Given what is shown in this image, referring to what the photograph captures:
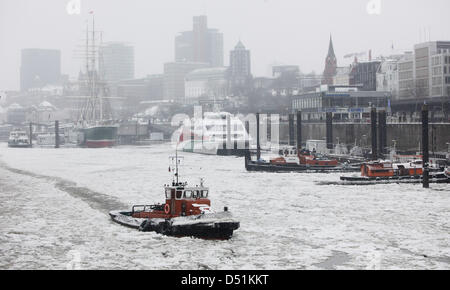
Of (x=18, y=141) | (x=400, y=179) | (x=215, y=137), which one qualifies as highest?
(x=215, y=137)

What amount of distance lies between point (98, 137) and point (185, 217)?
11236 cm

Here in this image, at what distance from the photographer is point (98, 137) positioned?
5428 inches

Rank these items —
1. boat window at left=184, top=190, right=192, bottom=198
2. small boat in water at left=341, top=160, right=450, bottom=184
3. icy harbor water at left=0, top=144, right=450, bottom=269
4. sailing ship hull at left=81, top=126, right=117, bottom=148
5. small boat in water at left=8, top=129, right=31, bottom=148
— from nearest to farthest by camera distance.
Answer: icy harbor water at left=0, top=144, right=450, bottom=269
boat window at left=184, top=190, right=192, bottom=198
small boat in water at left=341, top=160, right=450, bottom=184
small boat in water at left=8, top=129, right=31, bottom=148
sailing ship hull at left=81, top=126, right=117, bottom=148

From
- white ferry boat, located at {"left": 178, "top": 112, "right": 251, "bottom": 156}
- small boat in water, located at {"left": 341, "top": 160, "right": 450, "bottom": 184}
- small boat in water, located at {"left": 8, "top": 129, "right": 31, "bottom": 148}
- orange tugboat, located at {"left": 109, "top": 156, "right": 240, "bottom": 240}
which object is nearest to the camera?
orange tugboat, located at {"left": 109, "top": 156, "right": 240, "bottom": 240}

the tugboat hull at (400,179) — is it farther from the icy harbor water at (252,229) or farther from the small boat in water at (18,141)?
the small boat in water at (18,141)

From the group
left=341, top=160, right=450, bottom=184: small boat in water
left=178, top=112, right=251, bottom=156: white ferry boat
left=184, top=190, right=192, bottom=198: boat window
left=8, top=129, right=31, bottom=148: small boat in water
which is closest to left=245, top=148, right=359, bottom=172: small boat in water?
left=341, top=160, right=450, bottom=184: small boat in water

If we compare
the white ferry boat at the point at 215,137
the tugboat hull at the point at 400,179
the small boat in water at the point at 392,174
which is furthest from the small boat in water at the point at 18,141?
the tugboat hull at the point at 400,179

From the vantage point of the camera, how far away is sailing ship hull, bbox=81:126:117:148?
452 feet

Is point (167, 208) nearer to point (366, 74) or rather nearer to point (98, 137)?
point (98, 137)

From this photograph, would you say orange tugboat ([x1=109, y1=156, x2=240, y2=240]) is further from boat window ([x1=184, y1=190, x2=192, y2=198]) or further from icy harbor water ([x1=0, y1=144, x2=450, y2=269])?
icy harbor water ([x1=0, y1=144, x2=450, y2=269])

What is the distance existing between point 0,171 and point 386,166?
3874cm

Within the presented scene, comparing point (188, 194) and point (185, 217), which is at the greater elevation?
point (188, 194)

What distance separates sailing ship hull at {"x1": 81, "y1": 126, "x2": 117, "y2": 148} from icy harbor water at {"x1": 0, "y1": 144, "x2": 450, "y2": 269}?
86517mm

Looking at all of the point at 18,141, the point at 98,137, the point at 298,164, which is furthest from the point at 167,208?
the point at 18,141
